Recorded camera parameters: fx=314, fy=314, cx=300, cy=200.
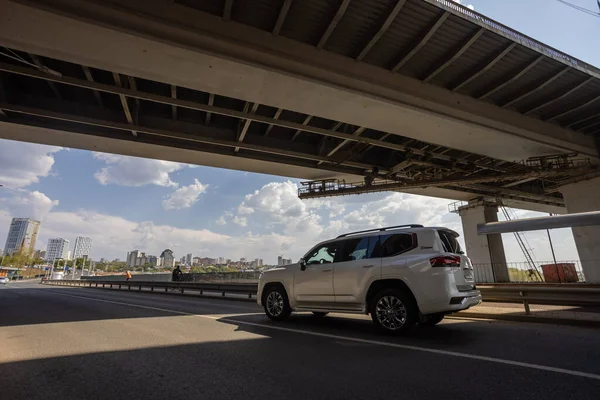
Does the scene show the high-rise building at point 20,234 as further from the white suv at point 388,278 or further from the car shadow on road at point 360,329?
the white suv at point 388,278

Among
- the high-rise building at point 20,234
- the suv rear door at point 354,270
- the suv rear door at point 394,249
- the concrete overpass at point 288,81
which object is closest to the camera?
the suv rear door at point 394,249

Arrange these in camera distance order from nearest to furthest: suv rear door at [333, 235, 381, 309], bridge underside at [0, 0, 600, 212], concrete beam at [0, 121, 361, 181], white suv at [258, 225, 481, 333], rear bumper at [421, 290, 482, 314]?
rear bumper at [421, 290, 482, 314] < white suv at [258, 225, 481, 333] < suv rear door at [333, 235, 381, 309] < bridge underside at [0, 0, 600, 212] < concrete beam at [0, 121, 361, 181]

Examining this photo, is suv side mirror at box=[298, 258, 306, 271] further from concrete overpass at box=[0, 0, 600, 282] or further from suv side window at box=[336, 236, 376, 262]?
concrete overpass at box=[0, 0, 600, 282]

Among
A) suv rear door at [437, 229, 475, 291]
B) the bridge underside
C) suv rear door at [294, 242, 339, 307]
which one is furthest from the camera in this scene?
the bridge underside

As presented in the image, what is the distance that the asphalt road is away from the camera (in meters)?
3.37

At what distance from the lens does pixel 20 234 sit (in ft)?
470

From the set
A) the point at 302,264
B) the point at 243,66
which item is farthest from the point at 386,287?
the point at 243,66

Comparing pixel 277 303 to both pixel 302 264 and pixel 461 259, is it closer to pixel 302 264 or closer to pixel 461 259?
pixel 302 264

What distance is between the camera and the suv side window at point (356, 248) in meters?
6.74

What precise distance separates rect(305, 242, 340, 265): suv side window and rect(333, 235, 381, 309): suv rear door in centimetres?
19

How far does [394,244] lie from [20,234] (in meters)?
189

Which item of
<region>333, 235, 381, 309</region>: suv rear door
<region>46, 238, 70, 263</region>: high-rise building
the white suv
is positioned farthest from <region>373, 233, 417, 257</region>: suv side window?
<region>46, 238, 70, 263</region>: high-rise building

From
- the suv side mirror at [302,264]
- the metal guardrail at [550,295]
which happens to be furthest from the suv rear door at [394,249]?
the metal guardrail at [550,295]

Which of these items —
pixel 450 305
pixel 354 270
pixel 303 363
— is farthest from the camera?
pixel 354 270
